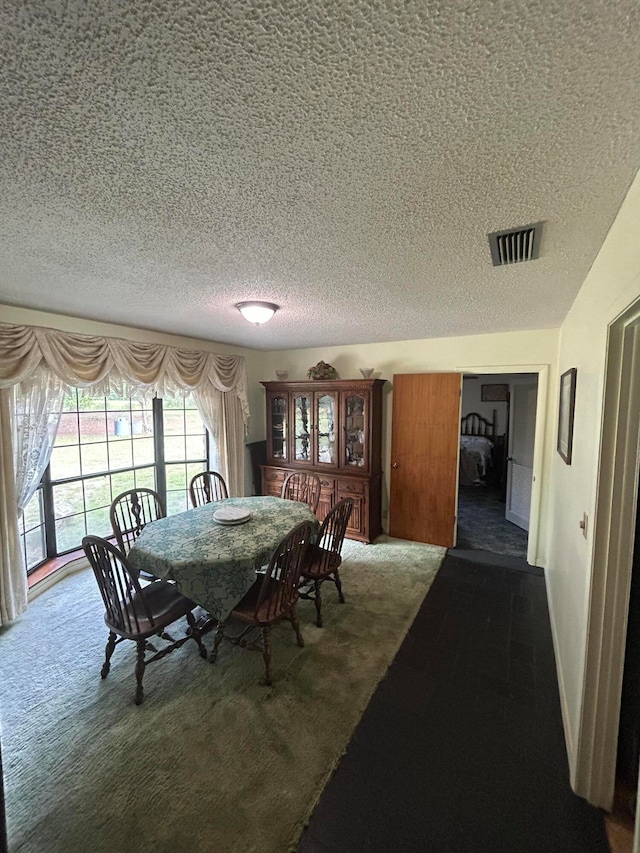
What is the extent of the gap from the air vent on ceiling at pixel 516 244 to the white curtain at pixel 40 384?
122 inches

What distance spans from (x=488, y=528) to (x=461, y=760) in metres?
3.23

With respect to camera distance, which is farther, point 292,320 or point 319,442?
point 319,442

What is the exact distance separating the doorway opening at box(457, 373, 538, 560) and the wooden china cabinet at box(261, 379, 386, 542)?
122 cm

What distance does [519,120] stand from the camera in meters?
0.84

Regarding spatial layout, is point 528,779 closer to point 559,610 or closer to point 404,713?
point 404,713

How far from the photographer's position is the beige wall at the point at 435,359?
3334 mm

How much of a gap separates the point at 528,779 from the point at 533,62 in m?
2.49

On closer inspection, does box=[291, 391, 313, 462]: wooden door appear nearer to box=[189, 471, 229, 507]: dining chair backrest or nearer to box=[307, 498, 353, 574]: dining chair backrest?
box=[189, 471, 229, 507]: dining chair backrest

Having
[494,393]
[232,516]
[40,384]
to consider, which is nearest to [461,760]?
[232,516]

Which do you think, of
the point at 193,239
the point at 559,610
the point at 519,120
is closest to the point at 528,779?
the point at 559,610

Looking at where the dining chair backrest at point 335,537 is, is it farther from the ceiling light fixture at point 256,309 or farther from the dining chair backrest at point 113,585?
the ceiling light fixture at point 256,309

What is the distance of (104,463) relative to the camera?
3510mm

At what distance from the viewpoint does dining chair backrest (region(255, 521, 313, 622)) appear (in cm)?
198

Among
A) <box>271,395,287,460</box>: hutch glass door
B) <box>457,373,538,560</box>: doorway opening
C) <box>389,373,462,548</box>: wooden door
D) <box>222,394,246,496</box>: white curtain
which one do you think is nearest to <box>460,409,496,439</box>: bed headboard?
<box>457,373,538,560</box>: doorway opening
